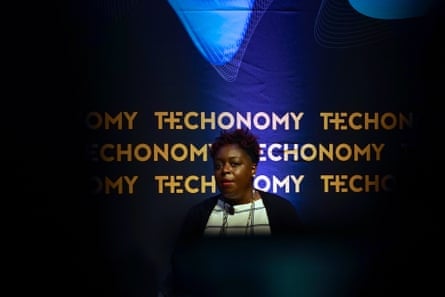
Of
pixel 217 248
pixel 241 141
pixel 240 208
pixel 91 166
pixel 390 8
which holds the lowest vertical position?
pixel 217 248

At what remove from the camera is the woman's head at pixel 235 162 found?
11.0 feet

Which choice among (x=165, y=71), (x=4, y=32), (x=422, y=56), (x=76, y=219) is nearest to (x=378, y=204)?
(x=422, y=56)

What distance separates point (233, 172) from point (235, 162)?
6cm

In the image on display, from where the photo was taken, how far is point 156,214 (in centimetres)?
341

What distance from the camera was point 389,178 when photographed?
11.3ft

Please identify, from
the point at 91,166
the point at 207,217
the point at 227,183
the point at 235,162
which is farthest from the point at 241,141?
the point at 91,166

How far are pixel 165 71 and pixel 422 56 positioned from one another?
1595mm

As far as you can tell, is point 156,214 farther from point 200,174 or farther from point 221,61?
point 221,61

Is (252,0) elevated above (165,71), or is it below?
above

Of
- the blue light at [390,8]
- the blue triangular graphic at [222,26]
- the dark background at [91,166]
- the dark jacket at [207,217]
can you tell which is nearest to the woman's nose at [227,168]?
the dark jacket at [207,217]

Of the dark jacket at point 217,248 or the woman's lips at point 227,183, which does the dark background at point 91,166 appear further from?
the woman's lips at point 227,183

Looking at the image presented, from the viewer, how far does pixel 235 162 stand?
337cm

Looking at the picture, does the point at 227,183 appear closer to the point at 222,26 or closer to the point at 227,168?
the point at 227,168

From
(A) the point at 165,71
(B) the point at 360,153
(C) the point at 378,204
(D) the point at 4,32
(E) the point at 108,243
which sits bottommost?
(E) the point at 108,243
